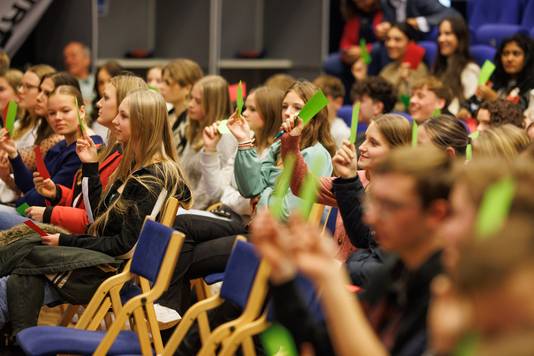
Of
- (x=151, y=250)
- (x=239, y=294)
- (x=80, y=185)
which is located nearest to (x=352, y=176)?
(x=239, y=294)

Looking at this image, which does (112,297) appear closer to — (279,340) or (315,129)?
(279,340)

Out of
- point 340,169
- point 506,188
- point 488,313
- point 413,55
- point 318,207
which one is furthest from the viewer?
point 413,55

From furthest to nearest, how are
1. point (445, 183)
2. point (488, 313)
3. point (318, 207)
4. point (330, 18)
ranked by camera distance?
point (330, 18) < point (318, 207) < point (445, 183) < point (488, 313)

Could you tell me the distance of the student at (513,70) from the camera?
5.89m

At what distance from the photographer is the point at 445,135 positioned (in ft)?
12.5

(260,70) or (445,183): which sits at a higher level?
(445,183)

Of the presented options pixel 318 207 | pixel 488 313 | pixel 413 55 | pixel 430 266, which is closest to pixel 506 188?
pixel 488 313

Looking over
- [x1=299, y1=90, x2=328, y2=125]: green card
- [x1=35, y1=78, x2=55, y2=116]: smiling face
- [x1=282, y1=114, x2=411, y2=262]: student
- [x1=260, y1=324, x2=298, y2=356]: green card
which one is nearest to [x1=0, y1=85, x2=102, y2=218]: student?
[x1=35, y1=78, x2=55, y2=116]: smiling face

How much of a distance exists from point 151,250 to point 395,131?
1.00m

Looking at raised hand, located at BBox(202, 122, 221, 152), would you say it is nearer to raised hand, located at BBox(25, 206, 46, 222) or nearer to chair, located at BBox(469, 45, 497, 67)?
raised hand, located at BBox(25, 206, 46, 222)

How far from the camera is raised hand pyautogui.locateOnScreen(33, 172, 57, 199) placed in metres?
4.41

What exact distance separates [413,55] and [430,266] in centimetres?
498

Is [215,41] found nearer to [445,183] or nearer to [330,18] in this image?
[330,18]

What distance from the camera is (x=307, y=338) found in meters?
2.24
